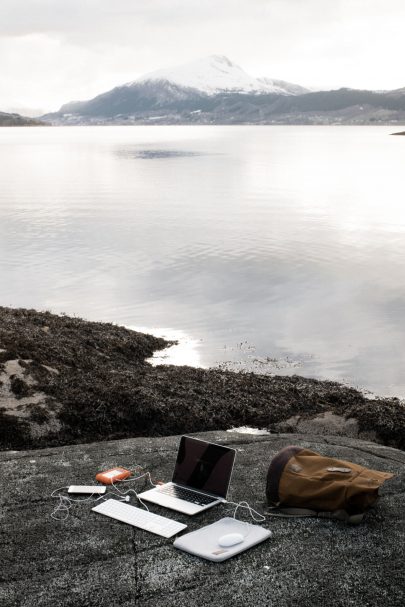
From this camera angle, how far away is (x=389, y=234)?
130 feet

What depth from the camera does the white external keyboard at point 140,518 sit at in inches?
290

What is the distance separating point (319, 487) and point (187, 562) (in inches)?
67.5

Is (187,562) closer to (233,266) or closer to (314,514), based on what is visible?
(314,514)

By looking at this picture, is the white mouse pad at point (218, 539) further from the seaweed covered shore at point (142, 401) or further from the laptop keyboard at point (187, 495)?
the seaweed covered shore at point (142, 401)

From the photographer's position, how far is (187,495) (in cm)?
809

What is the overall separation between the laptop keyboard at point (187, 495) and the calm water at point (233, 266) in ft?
30.3

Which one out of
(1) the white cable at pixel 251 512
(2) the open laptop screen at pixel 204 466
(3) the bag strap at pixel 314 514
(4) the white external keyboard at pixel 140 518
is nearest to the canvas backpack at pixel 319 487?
(3) the bag strap at pixel 314 514

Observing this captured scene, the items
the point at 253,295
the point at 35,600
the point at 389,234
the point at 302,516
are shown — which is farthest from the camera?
the point at 389,234

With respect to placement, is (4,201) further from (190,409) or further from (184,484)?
(184,484)

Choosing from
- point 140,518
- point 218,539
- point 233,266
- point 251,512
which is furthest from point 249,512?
point 233,266

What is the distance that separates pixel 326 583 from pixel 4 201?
51287 millimetres

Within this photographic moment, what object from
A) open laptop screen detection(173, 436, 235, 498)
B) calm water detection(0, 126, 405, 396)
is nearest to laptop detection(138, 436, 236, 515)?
open laptop screen detection(173, 436, 235, 498)

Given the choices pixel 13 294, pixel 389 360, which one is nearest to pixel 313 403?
pixel 389 360

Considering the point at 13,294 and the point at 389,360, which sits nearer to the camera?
the point at 389,360
